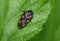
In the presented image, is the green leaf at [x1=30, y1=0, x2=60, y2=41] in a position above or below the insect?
below

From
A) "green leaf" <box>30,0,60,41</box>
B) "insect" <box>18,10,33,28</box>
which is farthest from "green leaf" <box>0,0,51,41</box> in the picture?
"green leaf" <box>30,0,60,41</box>

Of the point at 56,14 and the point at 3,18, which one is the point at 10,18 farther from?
the point at 56,14

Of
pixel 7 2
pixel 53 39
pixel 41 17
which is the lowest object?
→ pixel 53 39

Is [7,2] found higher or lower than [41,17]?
higher

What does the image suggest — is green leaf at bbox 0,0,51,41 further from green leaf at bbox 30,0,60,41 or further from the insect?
green leaf at bbox 30,0,60,41

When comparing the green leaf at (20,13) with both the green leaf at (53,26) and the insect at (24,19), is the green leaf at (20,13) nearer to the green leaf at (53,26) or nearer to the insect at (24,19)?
the insect at (24,19)

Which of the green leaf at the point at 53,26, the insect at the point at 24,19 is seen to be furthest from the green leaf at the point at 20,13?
the green leaf at the point at 53,26

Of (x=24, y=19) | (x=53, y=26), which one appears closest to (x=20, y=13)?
(x=24, y=19)

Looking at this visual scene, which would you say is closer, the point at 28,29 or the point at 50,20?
the point at 28,29

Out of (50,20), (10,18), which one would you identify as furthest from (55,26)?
(10,18)
